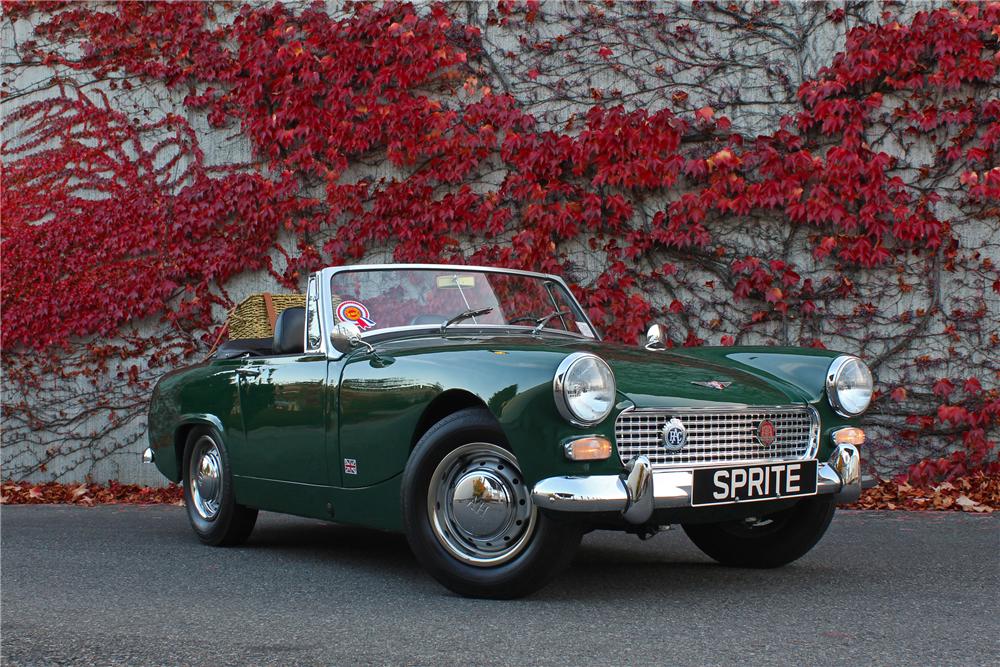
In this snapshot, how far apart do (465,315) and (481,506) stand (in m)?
1.31

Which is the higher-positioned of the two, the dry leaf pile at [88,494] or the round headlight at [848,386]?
the round headlight at [848,386]

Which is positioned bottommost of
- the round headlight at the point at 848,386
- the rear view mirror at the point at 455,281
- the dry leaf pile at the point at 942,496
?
the dry leaf pile at the point at 942,496

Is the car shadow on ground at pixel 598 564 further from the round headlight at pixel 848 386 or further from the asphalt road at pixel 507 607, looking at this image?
the round headlight at pixel 848 386

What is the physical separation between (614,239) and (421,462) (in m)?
4.52

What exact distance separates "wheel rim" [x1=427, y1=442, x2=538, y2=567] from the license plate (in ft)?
1.85

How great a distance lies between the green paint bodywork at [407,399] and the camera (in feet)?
11.5

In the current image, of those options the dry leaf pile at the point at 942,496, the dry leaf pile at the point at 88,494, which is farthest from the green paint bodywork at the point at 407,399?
→ the dry leaf pile at the point at 88,494

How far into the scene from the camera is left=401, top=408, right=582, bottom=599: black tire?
3520 millimetres

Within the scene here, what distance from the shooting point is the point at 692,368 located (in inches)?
160

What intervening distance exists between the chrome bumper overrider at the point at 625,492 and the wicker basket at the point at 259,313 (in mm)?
4040

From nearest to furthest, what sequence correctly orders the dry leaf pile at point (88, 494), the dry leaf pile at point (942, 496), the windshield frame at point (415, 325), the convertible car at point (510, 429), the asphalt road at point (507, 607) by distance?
the asphalt road at point (507, 607)
the convertible car at point (510, 429)
the windshield frame at point (415, 325)
the dry leaf pile at point (942, 496)
the dry leaf pile at point (88, 494)

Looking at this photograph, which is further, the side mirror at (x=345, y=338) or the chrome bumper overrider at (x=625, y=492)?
the side mirror at (x=345, y=338)

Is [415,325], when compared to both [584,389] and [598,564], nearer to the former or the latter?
[598,564]

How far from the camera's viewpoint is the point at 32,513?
715 centimetres
